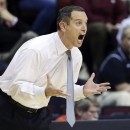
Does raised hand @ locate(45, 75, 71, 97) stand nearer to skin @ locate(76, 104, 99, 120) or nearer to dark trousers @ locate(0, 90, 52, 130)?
dark trousers @ locate(0, 90, 52, 130)

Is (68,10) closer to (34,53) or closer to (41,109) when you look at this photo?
(34,53)

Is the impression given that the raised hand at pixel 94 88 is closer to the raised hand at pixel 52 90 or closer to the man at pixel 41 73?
the man at pixel 41 73

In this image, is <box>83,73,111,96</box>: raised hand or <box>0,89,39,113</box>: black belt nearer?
<box>83,73,111,96</box>: raised hand

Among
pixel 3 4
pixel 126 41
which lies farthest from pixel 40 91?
pixel 3 4

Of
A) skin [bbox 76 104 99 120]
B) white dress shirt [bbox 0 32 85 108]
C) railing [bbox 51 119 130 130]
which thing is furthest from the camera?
skin [bbox 76 104 99 120]

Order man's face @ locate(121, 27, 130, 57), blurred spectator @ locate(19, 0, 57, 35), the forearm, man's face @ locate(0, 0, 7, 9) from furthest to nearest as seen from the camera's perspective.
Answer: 1. blurred spectator @ locate(19, 0, 57, 35)
2. man's face @ locate(0, 0, 7, 9)
3. man's face @ locate(121, 27, 130, 57)
4. the forearm

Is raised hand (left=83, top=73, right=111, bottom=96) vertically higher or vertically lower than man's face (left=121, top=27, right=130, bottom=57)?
higher

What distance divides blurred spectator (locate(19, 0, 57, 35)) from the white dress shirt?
10.3 ft

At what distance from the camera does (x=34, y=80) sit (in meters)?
3.64

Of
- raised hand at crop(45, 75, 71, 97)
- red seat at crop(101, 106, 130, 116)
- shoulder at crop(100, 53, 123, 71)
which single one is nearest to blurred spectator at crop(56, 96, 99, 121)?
Answer: red seat at crop(101, 106, 130, 116)

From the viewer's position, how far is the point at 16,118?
3.83m

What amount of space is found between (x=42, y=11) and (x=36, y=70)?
352 centimetres

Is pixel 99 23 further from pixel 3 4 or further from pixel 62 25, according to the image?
pixel 62 25

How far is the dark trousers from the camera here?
382cm
